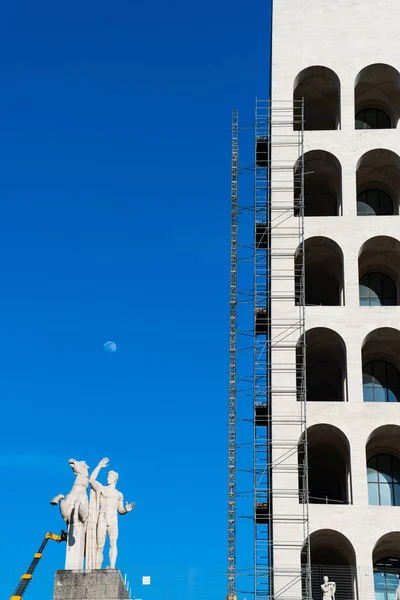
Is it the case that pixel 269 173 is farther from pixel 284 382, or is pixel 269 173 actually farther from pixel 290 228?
pixel 284 382

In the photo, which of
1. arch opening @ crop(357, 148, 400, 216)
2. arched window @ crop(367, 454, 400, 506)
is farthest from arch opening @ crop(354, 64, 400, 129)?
arched window @ crop(367, 454, 400, 506)

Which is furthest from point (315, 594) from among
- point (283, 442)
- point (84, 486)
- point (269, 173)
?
point (269, 173)

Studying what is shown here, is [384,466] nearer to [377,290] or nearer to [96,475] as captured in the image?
[377,290]

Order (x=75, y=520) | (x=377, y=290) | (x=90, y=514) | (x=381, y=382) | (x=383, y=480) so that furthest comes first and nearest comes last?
(x=377, y=290) → (x=381, y=382) → (x=383, y=480) → (x=90, y=514) → (x=75, y=520)

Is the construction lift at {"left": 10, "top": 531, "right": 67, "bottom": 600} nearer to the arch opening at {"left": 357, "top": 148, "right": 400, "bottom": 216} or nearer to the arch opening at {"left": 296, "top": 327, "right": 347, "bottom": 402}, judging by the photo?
the arch opening at {"left": 296, "top": 327, "right": 347, "bottom": 402}

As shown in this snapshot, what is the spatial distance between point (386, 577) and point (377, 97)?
72.8 feet

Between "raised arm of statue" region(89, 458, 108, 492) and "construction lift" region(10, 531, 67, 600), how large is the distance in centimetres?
159

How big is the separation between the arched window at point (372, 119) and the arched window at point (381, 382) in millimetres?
11655

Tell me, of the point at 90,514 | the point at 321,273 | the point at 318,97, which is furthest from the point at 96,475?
the point at 318,97

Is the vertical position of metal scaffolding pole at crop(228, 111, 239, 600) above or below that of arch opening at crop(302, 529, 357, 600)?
above

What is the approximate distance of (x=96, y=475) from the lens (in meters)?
35.2

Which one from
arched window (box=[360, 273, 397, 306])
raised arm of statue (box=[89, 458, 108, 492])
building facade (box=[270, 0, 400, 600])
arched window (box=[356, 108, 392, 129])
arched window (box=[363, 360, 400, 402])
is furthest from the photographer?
arched window (box=[356, 108, 392, 129])

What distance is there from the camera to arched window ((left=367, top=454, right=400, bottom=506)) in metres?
48.3

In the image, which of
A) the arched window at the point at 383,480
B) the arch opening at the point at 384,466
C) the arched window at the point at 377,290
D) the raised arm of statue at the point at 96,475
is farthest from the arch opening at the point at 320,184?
the raised arm of statue at the point at 96,475
